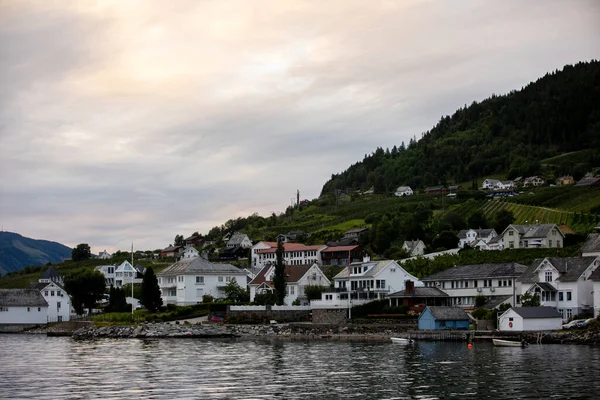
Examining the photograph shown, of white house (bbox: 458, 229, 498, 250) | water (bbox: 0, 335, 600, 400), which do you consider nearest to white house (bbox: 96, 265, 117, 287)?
white house (bbox: 458, 229, 498, 250)

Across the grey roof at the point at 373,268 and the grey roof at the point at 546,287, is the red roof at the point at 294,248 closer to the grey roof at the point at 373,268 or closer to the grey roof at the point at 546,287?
the grey roof at the point at 373,268

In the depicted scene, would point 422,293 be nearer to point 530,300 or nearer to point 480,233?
point 530,300

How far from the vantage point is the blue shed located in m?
74.8

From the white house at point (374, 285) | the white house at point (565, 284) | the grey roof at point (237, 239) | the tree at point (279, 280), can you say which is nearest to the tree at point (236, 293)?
the tree at point (279, 280)

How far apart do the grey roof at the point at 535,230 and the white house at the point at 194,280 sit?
41.3 m

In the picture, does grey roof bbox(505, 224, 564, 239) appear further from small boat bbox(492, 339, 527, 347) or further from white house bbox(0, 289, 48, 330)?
white house bbox(0, 289, 48, 330)

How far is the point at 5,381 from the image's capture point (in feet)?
140

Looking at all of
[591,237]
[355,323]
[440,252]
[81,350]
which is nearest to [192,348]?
[81,350]

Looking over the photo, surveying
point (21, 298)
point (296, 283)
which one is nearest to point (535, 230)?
point (296, 283)

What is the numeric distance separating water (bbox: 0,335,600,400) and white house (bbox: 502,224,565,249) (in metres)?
44.9

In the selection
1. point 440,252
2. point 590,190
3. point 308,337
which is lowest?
point 308,337

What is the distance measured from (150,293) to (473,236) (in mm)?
54244

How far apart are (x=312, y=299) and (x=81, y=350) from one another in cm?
3778

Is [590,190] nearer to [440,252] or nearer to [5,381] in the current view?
[440,252]
